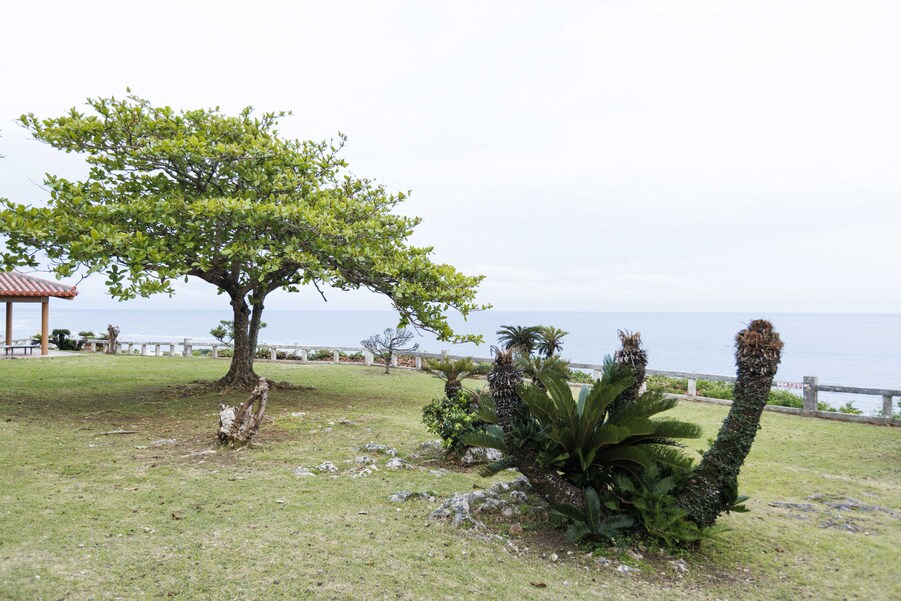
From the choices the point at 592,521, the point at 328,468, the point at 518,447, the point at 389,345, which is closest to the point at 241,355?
the point at 389,345

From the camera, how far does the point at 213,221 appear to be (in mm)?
12023

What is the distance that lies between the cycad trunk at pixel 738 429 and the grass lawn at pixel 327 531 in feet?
1.61

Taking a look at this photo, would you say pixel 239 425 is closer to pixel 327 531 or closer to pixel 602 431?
pixel 327 531

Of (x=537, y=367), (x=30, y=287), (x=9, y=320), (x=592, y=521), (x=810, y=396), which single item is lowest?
(x=592, y=521)

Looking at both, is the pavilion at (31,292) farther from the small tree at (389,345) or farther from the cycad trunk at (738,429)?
the cycad trunk at (738,429)

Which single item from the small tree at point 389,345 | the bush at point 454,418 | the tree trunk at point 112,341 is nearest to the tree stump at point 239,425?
the bush at point 454,418

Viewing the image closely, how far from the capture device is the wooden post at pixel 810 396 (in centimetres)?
1408

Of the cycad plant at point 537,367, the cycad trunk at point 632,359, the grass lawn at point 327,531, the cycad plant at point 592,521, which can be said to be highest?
the cycad trunk at point 632,359

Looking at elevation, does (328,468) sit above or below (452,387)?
below

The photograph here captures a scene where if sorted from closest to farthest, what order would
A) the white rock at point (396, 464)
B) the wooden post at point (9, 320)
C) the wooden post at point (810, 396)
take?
the white rock at point (396, 464), the wooden post at point (810, 396), the wooden post at point (9, 320)

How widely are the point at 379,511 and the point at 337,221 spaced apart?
7.94 meters

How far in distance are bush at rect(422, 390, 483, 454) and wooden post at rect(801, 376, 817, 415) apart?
9903 millimetres

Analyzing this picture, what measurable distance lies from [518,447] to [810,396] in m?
11.9

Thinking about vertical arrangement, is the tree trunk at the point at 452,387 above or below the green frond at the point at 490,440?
above
